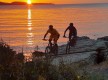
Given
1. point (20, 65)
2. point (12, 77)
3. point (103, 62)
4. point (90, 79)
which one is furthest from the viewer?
point (103, 62)

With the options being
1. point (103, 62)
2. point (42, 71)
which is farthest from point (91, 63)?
point (42, 71)

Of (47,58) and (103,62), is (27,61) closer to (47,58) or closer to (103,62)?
(47,58)

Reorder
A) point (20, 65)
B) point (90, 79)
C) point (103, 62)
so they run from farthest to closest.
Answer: point (103, 62) < point (90, 79) < point (20, 65)

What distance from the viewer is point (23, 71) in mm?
7836

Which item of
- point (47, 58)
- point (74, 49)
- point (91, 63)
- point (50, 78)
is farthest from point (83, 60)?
point (50, 78)

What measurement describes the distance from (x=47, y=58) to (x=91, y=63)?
32.1 feet

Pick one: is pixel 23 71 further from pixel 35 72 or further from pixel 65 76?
pixel 65 76

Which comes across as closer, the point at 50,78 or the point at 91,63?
the point at 50,78

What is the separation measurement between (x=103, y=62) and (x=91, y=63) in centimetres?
114

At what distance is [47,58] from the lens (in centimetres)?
940

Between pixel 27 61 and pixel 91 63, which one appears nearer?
pixel 27 61

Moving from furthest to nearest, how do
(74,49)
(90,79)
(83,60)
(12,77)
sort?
(74,49) → (83,60) → (90,79) → (12,77)

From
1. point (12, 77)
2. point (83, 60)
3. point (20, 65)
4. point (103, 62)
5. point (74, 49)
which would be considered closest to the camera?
point (12, 77)

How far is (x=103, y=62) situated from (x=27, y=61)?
31.0 ft
